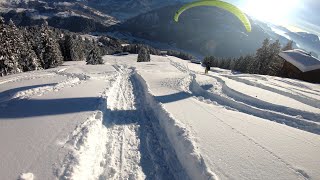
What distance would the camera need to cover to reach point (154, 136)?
501 inches

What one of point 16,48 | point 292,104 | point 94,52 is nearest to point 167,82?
point 292,104

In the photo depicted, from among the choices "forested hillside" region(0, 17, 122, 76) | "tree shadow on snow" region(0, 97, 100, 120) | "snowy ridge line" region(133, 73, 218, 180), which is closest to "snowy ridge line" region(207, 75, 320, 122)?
"snowy ridge line" region(133, 73, 218, 180)

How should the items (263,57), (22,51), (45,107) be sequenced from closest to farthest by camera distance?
(45,107)
(22,51)
(263,57)

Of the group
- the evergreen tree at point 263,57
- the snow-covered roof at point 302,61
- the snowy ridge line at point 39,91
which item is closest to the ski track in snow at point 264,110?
the snowy ridge line at point 39,91

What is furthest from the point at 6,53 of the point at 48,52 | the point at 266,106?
the point at 266,106

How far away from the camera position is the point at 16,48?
54469mm

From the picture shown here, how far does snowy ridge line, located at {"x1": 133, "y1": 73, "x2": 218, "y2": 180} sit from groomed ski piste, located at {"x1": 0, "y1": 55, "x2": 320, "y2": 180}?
34mm

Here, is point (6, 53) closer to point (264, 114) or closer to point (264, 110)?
point (264, 110)

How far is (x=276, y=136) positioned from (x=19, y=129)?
35.3 ft

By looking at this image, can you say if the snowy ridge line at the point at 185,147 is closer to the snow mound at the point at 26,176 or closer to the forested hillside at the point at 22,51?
the snow mound at the point at 26,176

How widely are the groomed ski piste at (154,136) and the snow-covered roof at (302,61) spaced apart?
2883 cm

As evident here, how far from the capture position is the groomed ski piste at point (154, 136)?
9.06 metres

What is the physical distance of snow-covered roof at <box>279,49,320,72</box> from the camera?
45156 mm

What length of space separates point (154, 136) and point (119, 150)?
2.24 m
